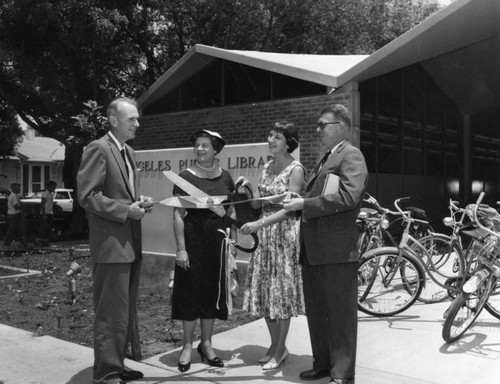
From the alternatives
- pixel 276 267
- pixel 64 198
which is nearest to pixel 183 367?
pixel 276 267

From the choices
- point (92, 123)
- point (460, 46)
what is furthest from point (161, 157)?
point (460, 46)

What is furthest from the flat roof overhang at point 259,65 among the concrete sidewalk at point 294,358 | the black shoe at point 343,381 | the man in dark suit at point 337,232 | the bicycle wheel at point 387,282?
the black shoe at point 343,381

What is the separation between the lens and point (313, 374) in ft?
13.2

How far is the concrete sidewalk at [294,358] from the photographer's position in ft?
13.5

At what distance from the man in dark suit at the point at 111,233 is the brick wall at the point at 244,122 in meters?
5.68

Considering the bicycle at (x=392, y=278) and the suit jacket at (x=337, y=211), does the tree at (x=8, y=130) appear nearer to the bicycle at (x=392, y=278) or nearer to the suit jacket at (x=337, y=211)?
the bicycle at (x=392, y=278)

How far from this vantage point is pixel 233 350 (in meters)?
4.81

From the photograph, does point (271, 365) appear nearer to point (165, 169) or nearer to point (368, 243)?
point (368, 243)

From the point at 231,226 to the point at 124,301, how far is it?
3.79 feet

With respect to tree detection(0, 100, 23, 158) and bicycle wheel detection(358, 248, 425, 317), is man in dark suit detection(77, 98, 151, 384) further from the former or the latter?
tree detection(0, 100, 23, 158)

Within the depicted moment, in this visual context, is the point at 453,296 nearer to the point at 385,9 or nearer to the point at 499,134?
the point at 499,134

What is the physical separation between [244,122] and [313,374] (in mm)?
7439

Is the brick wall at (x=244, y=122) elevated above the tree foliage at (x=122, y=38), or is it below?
below

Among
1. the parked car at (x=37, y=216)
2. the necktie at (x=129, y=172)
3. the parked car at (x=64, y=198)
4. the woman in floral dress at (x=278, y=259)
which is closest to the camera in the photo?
the necktie at (x=129, y=172)
